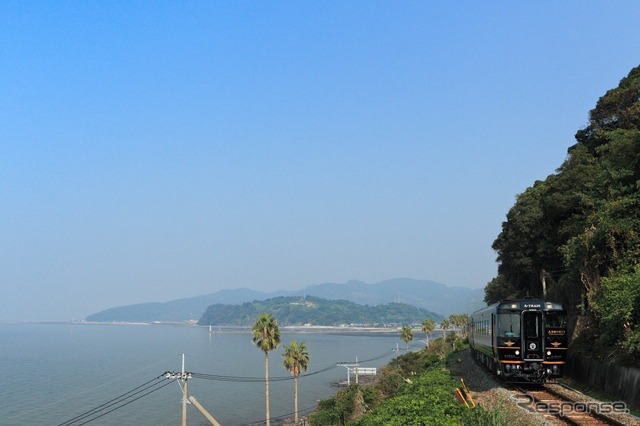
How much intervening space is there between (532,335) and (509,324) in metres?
1.10

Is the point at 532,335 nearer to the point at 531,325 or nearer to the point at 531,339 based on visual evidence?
the point at 531,339

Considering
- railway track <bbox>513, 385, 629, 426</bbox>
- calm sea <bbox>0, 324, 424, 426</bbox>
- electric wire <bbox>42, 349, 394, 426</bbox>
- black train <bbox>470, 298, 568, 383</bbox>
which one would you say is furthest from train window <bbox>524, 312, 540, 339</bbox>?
calm sea <bbox>0, 324, 424, 426</bbox>

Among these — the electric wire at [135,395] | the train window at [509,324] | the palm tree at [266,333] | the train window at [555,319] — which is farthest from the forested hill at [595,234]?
the electric wire at [135,395]

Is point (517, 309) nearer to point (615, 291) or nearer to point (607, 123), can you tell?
point (615, 291)

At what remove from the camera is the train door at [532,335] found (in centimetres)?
2512

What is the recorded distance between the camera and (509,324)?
26.0 m

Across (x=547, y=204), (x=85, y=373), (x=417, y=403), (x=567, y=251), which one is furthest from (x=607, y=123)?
(x=85, y=373)

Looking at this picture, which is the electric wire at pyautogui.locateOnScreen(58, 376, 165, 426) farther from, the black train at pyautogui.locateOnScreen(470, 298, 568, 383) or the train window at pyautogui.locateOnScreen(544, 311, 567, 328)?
the train window at pyautogui.locateOnScreen(544, 311, 567, 328)

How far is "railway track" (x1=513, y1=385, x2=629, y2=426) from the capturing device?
664 inches

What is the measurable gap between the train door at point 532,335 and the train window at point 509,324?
314 mm

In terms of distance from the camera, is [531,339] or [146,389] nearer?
[531,339]

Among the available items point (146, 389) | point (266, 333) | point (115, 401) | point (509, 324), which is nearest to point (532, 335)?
point (509, 324)

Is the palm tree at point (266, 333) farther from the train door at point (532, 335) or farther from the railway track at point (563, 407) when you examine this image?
the railway track at point (563, 407)

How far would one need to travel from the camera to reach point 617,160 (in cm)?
3547
